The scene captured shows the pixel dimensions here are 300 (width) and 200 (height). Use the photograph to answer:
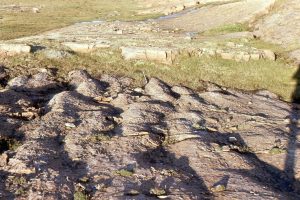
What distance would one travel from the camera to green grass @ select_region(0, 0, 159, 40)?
64875mm

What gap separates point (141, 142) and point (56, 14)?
7111cm

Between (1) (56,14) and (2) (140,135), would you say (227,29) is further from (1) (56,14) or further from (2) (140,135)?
(1) (56,14)

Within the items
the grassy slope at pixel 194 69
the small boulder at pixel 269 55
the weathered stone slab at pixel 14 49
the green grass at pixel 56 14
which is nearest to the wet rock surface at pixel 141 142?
the grassy slope at pixel 194 69

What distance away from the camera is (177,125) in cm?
2562

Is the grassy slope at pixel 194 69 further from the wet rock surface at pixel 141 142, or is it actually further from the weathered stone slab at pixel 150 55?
the wet rock surface at pixel 141 142

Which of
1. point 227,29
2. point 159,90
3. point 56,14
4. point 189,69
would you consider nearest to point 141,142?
point 159,90

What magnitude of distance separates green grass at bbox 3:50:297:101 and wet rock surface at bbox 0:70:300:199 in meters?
2.20

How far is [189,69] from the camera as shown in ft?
124

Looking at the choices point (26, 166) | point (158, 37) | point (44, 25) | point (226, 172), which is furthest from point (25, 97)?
point (44, 25)

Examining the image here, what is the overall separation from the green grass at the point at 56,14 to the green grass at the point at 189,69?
18430 mm

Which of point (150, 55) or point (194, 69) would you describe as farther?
point (150, 55)

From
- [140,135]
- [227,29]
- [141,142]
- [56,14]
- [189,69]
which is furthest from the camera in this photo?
[56,14]

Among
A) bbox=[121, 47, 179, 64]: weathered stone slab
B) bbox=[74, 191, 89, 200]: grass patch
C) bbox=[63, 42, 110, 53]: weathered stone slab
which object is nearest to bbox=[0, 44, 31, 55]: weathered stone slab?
bbox=[63, 42, 110, 53]: weathered stone slab

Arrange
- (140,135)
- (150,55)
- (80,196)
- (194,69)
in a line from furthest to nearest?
(150,55), (194,69), (140,135), (80,196)
